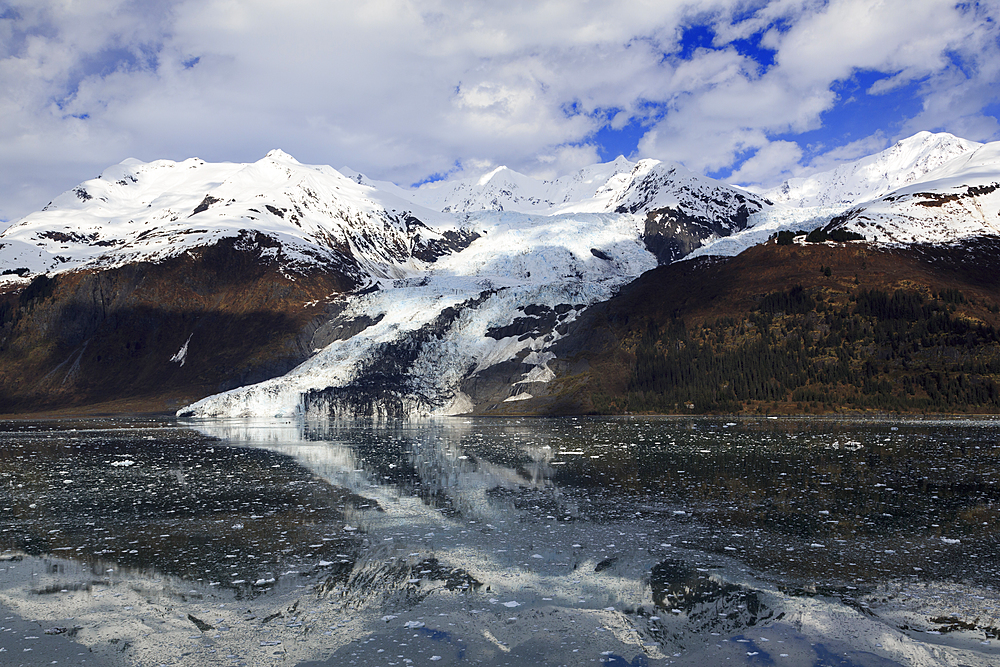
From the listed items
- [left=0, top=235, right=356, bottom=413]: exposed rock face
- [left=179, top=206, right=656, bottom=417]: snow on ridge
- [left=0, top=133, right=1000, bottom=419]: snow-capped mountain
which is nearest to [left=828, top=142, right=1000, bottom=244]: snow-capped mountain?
[left=0, top=133, right=1000, bottom=419]: snow-capped mountain

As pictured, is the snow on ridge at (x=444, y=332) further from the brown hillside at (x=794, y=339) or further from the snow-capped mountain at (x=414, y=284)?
the brown hillside at (x=794, y=339)

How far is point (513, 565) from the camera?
16.8 m

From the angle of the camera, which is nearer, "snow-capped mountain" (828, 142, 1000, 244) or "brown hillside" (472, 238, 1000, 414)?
"brown hillside" (472, 238, 1000, 414)

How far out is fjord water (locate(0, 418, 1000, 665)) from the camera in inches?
475

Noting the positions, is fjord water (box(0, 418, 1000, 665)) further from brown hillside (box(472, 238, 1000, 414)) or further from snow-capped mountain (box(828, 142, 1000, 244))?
snow-capped mountain (box(828, 142, 1000, 244))

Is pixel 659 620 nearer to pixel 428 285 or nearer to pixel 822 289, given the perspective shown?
pixel 822 289

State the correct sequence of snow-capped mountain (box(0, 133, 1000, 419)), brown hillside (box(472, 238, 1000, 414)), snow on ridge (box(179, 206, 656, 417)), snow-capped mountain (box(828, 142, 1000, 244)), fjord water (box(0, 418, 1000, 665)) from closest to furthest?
fjord water (box(0, 418, 1000, 665)) → brown hillside (box(472, 238, 1000, 414)) → snow on ridge (box(179, 206, 656, 417)) → snow-capped mountain (box(0, 133, 1000, 419)) → snow-capped mountain (box(828, 142, 1000, 244))

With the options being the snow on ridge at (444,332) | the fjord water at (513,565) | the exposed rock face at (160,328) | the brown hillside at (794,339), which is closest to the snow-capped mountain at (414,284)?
the snow on ridge at (444,332)

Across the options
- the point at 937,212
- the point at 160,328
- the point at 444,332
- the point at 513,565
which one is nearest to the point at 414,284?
the point at 444,332

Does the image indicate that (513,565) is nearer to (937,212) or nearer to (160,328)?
(937,212)

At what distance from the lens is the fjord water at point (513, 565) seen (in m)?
12.1

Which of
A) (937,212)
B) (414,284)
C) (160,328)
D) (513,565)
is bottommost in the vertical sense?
(513,565)

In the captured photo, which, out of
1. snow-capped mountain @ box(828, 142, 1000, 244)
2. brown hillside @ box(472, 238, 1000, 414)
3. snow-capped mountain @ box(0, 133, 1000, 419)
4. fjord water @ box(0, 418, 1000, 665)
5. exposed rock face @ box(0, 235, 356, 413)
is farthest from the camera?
exposed rock face @ box(0, 235, 356, 413)

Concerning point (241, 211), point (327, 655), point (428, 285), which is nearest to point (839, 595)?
point (327, 655)
